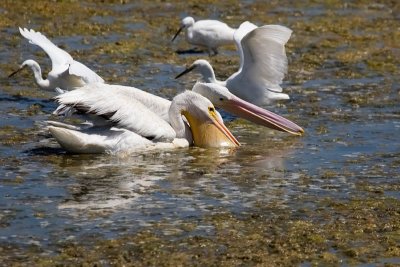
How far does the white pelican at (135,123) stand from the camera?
28.1 ft

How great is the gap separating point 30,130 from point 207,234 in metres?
3.39

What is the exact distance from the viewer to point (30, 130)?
9461 mm

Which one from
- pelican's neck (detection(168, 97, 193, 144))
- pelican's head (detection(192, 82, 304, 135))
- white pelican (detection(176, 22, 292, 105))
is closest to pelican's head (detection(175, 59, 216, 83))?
white pelican (detection(176, 22, 292, 105))

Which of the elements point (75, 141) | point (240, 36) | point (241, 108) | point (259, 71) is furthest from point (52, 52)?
point (75, 141)

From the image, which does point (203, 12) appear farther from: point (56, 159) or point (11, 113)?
point (56, 159)

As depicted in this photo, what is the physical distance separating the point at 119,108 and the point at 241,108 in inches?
54.7

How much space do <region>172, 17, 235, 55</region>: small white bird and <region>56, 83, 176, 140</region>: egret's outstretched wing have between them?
3917 mm

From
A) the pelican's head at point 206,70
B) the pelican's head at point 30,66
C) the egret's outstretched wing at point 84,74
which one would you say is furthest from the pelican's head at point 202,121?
the pelican's head at point 30,66

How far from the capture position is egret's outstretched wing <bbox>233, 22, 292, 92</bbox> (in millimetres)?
9938

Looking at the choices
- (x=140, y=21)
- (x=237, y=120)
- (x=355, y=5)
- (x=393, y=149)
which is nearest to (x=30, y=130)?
(x=237, y=120)

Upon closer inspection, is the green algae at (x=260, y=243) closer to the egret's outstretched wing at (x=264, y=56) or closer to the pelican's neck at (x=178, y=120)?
the pelican's neck at (x=178, y=120)

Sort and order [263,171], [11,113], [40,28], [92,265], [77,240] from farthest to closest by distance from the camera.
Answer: [40,28] → [11,113] → [263,171] → [77,240] → [92,265]

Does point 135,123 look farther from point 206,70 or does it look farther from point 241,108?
point 206,70

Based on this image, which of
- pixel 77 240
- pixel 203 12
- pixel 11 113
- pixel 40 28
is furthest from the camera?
pixel 203 12
